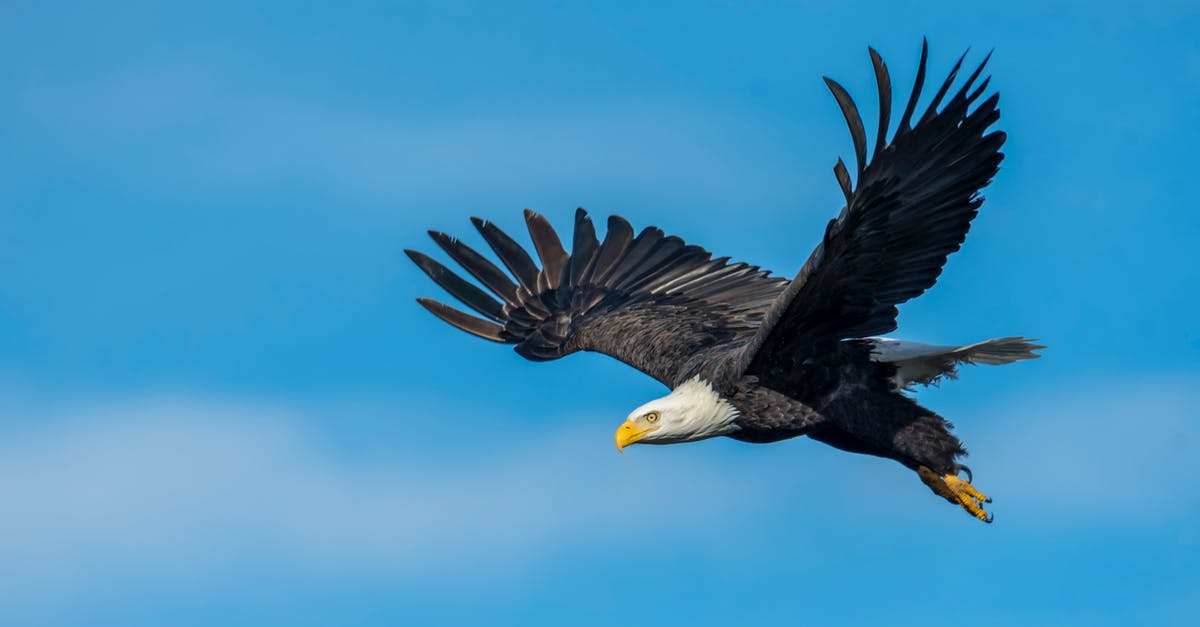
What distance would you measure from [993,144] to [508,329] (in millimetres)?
5444

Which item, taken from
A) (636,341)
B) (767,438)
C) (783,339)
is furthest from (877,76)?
(636,341)

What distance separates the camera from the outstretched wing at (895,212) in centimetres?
976

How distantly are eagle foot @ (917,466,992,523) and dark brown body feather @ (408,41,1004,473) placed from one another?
107 millimetres

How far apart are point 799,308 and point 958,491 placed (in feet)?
5.95

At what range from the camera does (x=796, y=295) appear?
33.3 ft

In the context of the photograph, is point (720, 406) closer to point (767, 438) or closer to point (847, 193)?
point (767, 438)

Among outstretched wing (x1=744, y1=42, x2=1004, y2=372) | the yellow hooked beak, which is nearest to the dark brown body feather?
outstretched wing (x1=744, y1=42, x2=1004, y2=372)

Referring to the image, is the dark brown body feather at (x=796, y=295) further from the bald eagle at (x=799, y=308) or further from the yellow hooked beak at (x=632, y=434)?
the yellow hooked beak at (x=632, y=434)

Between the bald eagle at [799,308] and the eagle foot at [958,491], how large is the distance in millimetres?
11

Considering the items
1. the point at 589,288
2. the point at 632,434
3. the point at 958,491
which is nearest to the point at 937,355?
the point at 958,491

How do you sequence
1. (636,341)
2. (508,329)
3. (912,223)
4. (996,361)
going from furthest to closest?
(508,329), (636,341), (996,361), (912,223)

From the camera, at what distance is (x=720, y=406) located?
36.7 ft

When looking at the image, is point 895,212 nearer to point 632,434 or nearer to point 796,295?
point 796,295

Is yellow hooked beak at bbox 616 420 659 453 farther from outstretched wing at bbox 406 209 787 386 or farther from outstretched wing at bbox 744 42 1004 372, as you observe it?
outstretched wing at bbox 406 209 787 386
